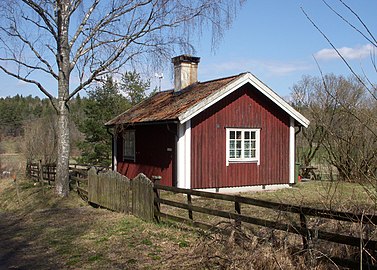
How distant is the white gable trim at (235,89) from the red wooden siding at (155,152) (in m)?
1.08

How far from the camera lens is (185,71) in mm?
20453

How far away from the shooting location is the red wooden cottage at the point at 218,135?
1658cm

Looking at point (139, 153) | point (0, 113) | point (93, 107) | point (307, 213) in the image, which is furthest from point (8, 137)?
point (307, 213)

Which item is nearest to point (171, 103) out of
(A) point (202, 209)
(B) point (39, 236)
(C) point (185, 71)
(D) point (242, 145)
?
(C) point (185, 71)

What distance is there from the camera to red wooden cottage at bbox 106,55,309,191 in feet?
54.4

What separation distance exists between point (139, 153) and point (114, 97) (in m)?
14.6

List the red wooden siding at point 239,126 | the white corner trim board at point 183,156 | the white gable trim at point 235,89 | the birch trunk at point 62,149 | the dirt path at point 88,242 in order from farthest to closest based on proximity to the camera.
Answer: the birch trunk at point 62,149
the red wooden siding at point 239,126
the white corner trim board at point 183,156
the white gable trim at point 235,89
the dirt path at point 88,242

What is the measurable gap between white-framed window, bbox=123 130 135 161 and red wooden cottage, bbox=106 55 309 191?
475mm

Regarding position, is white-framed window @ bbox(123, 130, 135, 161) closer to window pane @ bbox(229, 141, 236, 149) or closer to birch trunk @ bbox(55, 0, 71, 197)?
birch trunk @ bbox(55, 0, 71, 197)

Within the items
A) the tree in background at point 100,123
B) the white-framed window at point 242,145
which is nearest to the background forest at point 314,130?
the tree in background at point 100,123

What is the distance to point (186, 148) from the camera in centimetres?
1644

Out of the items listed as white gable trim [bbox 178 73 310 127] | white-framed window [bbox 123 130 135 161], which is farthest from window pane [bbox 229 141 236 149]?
white-framed window [bbox 123 130 135 161]

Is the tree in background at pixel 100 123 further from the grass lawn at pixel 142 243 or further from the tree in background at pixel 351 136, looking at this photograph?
the tree in background at pixel 351 136

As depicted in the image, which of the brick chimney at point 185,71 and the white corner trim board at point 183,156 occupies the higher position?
the brick chimney at point 185,71
